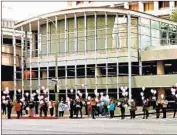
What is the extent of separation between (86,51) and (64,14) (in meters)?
5.39

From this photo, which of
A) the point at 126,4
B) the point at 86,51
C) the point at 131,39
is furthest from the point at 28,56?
the point at 126,4

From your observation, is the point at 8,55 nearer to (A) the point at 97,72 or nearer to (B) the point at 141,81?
(A) the point at 97,72

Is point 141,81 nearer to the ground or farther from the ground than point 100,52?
nearer to the ground

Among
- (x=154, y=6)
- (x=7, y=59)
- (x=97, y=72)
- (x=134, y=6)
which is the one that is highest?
(x=134, y=6)

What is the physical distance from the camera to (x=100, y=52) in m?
51.4

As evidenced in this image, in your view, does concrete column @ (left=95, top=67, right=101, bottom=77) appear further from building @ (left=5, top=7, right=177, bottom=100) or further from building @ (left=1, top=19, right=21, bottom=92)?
building @ (left=1, top=19, right=21, bottom=92)

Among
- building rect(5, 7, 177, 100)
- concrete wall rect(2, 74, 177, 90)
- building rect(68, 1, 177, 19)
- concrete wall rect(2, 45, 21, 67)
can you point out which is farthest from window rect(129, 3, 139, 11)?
concrete wall rect(2, 74, 177, 90)

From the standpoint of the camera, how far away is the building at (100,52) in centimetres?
4912

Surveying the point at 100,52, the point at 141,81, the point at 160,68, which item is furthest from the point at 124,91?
the point at 100,52

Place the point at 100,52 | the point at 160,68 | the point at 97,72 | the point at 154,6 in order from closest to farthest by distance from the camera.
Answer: the point at 160,68 < the point at 100,52 < the point at 97,72 < the point at 154,6

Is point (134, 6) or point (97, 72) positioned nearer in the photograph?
point (97, 72)

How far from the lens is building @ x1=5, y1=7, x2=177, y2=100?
49125 millimetres

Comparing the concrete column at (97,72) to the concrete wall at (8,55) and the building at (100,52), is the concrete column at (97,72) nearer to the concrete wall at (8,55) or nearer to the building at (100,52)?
the building at (100,52)

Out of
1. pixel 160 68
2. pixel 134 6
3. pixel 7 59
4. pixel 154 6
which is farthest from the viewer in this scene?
Answer: pixel 134 6
